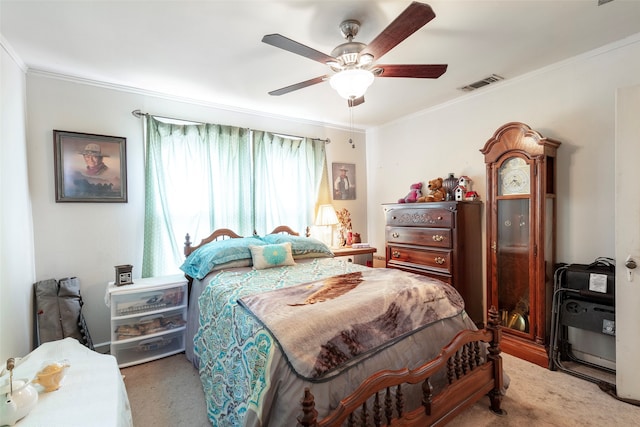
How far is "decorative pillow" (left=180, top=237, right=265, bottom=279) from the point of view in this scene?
105 inches

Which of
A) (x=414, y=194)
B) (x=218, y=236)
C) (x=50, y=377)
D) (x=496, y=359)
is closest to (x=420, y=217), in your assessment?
(x=414, y=194)

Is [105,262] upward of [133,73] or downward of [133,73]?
downward

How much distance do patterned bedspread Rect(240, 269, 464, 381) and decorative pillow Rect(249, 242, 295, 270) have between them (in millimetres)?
777

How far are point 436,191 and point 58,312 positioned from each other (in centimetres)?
399

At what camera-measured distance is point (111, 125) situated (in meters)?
2.91

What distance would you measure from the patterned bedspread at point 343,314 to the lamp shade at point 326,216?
5.64 ft

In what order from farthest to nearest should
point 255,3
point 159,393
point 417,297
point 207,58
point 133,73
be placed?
point 133,73 < point 207,58 < point 159,393 < point 417,297 < point 255,3

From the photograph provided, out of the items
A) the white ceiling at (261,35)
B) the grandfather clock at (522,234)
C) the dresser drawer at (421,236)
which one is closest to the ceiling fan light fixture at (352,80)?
the white ceiling at (261,35)

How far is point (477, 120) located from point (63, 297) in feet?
14.8

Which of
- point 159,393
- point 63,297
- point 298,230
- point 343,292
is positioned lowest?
point 159,393

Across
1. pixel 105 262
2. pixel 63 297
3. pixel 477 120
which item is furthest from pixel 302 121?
pixel 63 297

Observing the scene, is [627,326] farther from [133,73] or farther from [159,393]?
[133,73]

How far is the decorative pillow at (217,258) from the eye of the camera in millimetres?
2676

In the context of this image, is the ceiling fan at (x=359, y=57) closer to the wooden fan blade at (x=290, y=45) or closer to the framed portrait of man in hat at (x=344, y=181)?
the wooden fan blade at (x=290, y=45)
